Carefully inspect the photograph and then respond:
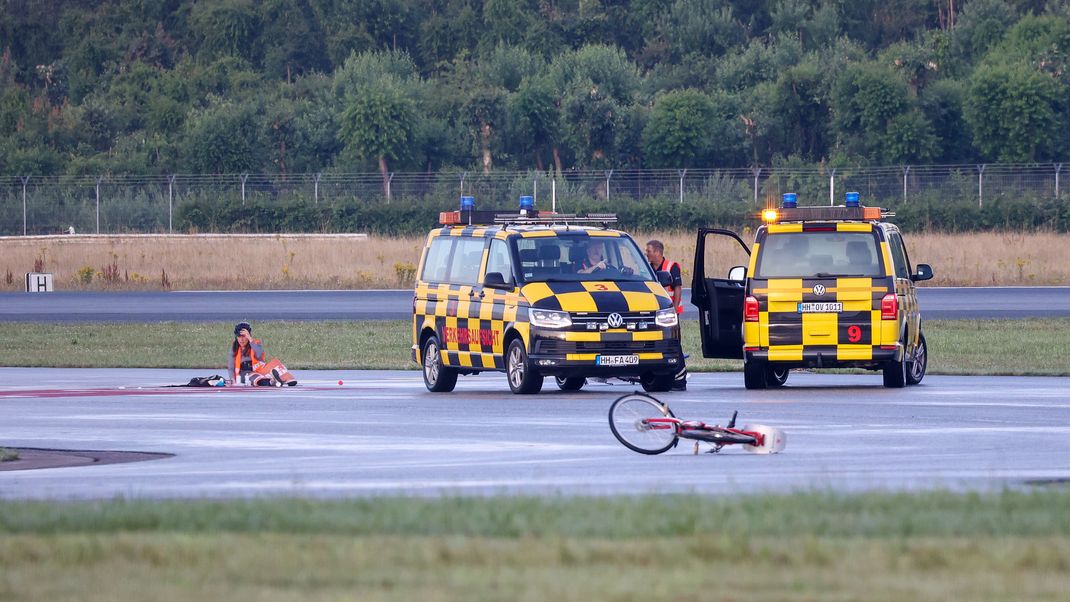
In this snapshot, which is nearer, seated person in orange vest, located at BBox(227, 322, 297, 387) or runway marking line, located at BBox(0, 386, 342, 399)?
runway marking line, located at BBox(0, 386, 342, 399)

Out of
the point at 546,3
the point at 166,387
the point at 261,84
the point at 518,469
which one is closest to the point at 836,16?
the point at 546,3

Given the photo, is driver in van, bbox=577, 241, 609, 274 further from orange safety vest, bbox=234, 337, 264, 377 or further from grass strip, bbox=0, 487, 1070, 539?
grass strip, bbox=0, 487, 1070, 539

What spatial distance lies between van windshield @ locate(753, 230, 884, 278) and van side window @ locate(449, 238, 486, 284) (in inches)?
133

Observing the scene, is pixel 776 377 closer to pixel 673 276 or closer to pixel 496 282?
pixel 673 276

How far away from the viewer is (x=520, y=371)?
69.5 feet

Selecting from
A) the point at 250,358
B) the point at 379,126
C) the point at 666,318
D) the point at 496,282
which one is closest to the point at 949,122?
the point at 379,126

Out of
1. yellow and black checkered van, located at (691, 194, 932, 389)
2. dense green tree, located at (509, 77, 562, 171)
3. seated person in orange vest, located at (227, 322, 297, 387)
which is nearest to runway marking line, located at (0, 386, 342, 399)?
seated person in orange vest, located at (227, 322, 297, 387)

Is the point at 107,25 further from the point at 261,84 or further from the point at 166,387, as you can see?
the point at 166,387

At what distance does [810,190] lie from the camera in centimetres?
6925

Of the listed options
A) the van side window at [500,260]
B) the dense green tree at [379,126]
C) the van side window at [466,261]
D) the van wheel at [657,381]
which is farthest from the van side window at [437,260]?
the dense green tree at [379,126]

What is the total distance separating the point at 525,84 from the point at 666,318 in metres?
65.3

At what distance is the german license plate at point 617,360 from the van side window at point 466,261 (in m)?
2.20

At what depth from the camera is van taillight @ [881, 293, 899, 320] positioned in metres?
21.3

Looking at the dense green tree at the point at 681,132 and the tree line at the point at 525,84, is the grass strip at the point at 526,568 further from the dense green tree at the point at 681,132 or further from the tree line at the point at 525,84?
the dense green tree at the point at 681,132
